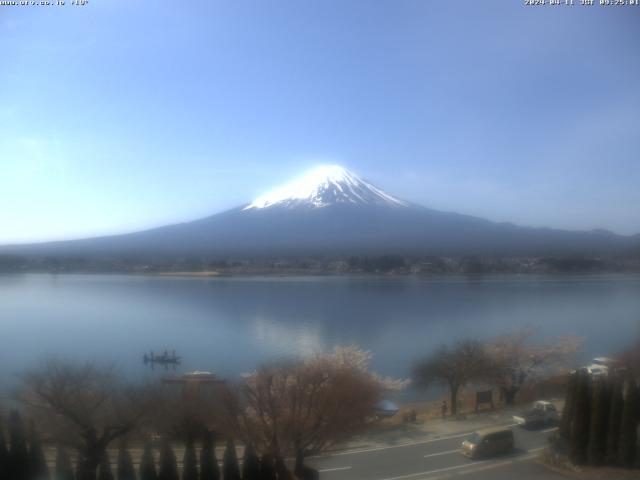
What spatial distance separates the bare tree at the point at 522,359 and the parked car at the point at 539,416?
0.64 meters

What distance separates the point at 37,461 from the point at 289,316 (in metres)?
4.64

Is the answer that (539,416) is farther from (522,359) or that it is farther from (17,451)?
(17,451)

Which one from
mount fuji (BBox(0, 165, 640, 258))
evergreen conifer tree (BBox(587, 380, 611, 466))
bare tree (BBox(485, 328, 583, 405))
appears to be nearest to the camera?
evergreen conifer tree (BBox(587, 380, 611, 466))

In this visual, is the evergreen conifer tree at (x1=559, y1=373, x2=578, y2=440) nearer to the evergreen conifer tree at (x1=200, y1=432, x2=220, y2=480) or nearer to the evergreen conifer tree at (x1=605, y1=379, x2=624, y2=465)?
the evergreen conifer tree at (x1=605, y1=379, x2=624, y2=465)

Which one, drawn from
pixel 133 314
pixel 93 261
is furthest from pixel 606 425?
pixel 93 261

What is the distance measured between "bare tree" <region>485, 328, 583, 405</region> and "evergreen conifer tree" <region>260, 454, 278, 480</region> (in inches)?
87.9

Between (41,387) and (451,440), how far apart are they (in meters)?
2.39

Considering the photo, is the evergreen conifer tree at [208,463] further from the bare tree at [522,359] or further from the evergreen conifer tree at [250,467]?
the bare tree at [522,359]

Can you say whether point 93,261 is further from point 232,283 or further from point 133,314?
point 133,314

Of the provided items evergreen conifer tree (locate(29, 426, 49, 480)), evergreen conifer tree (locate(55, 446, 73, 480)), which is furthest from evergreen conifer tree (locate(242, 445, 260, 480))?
evergreen conifer tree (locate(29, 426, 49, 480))

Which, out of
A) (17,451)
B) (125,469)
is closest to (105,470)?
(125,469)

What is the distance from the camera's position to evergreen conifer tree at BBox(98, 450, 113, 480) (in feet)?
8.07

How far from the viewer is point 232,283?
38.7ft

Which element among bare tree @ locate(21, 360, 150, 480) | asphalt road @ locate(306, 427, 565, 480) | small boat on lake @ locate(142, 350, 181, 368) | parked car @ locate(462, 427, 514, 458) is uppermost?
bare tree @ locate(21, 360, 150, 480)
